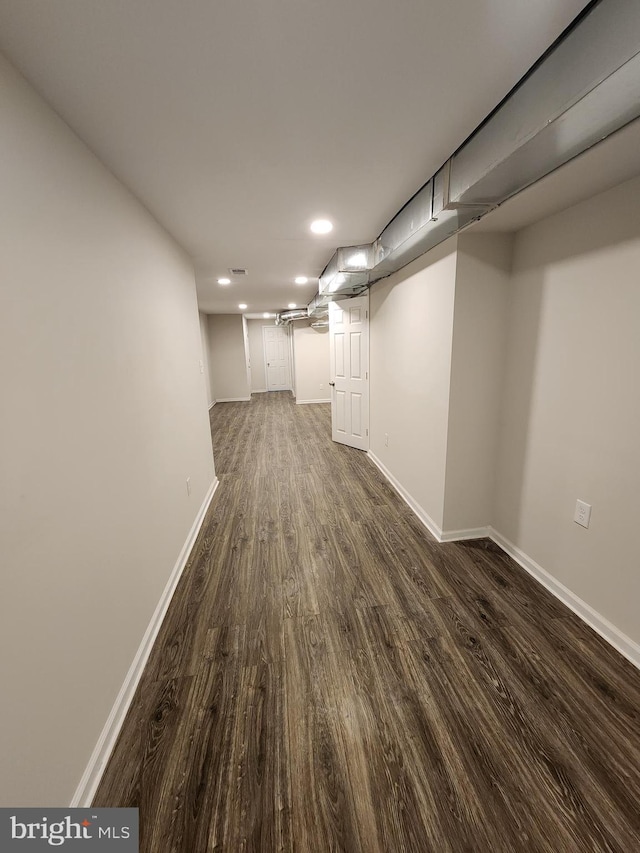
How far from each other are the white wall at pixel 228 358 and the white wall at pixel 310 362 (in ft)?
5.34

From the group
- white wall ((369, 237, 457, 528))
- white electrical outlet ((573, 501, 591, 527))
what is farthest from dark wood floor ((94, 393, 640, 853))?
white wall ((369, 237, 457, 528))

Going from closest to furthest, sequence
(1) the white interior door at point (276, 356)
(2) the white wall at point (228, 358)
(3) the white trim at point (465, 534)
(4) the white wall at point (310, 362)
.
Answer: (3) the white trim at point (465, 534), (4) the white wall at point (310, 362), (2) the white wall at point (228, 358), (1) the white interior door at point (276, 356)

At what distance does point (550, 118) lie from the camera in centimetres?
100

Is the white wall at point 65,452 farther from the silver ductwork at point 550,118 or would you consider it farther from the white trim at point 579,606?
the white trim at point 579,606

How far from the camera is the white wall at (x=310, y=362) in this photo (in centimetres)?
758

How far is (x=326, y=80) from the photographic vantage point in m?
1.08

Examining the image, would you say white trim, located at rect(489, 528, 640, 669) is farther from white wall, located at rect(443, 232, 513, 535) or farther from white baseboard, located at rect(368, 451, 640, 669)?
white wall, located at rect(443, 232, 513, 535)

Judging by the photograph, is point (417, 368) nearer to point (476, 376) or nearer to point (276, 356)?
point (476, 376)

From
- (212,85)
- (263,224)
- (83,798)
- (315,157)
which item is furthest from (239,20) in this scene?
(83,798)

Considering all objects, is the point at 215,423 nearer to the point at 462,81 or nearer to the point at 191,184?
the point at 191,184

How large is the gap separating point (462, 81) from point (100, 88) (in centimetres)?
120

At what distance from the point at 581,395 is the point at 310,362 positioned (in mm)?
6371

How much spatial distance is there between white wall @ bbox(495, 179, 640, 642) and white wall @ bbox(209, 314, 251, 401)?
725 cm

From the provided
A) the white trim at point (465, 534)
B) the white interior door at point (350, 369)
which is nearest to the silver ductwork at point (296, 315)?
the white interior door at point (350, 369)
